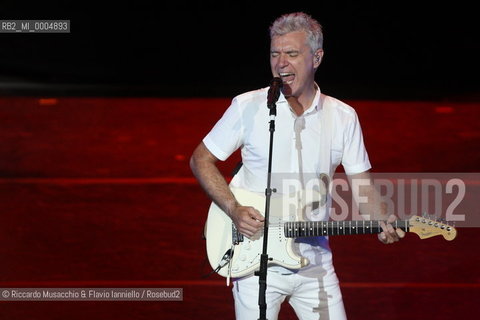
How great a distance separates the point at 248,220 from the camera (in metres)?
4.04

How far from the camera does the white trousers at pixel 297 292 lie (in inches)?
164

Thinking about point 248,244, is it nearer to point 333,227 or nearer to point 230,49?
point 333,227

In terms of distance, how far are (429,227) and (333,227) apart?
0.46m

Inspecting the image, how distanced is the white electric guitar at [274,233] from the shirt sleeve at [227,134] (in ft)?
0.74

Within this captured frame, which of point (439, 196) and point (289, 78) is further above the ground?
point (289, 78)

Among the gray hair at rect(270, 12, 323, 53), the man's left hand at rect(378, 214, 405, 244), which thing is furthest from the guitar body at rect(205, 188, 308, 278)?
the gray hair at rect(270, 12, 323, 53)

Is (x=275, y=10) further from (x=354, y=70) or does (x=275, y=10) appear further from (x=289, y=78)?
(x=289, y=78)

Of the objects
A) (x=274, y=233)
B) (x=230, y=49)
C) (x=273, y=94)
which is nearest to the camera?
(x=273, y=94)

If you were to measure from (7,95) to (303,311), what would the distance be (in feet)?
27.3

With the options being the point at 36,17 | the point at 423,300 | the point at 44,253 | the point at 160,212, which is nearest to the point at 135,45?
the point at 36,17

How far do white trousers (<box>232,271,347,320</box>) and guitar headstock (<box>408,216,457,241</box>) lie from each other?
0.53 m

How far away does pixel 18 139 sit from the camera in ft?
31.7

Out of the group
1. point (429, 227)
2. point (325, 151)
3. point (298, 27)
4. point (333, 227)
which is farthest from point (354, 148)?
point (298, 27)

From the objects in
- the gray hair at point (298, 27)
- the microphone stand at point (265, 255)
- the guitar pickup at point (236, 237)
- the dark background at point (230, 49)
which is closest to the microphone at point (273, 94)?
the microphone stand at point (265, 255)
